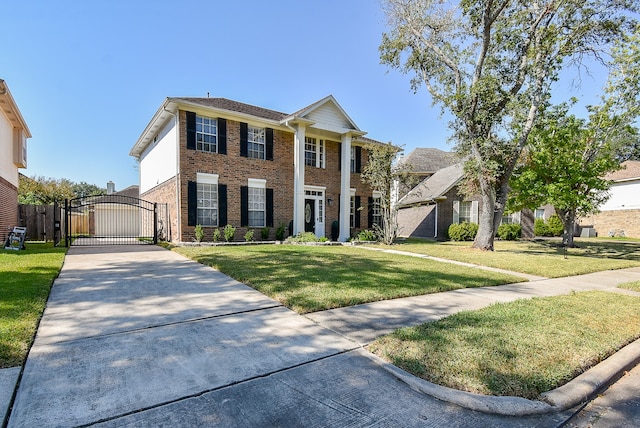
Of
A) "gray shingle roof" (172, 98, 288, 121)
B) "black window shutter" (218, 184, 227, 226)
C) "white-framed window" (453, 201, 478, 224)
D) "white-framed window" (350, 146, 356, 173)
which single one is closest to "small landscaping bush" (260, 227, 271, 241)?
"black window shutter" (218, 184, 227, 226)

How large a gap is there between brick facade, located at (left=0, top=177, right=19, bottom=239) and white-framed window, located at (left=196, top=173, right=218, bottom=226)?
6791mm

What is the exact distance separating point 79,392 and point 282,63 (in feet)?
48.8

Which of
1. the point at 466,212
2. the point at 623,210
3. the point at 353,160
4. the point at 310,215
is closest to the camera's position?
the point at 310,215

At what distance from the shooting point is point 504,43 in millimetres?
12359

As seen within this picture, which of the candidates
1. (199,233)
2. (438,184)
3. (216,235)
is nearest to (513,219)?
(438,184)

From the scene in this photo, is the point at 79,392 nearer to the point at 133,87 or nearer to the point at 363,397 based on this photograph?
the point at 363,397

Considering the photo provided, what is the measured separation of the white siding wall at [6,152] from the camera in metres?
11.7

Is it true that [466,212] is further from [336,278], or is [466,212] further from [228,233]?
[336,278]

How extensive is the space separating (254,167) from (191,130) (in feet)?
10.1

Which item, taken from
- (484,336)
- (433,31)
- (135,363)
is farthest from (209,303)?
(433,31)

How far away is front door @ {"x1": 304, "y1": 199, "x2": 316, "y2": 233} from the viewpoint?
16234mm

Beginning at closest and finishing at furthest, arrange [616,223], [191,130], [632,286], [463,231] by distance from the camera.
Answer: [632,286], [191,130], [463,231], [616,223]

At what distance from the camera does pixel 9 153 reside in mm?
13164

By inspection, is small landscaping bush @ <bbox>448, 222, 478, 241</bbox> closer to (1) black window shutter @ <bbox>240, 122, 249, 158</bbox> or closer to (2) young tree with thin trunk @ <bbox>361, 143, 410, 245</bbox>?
(2) young tree with thin trunk @ <bbox>361, 143, 410, 245</bbox>
